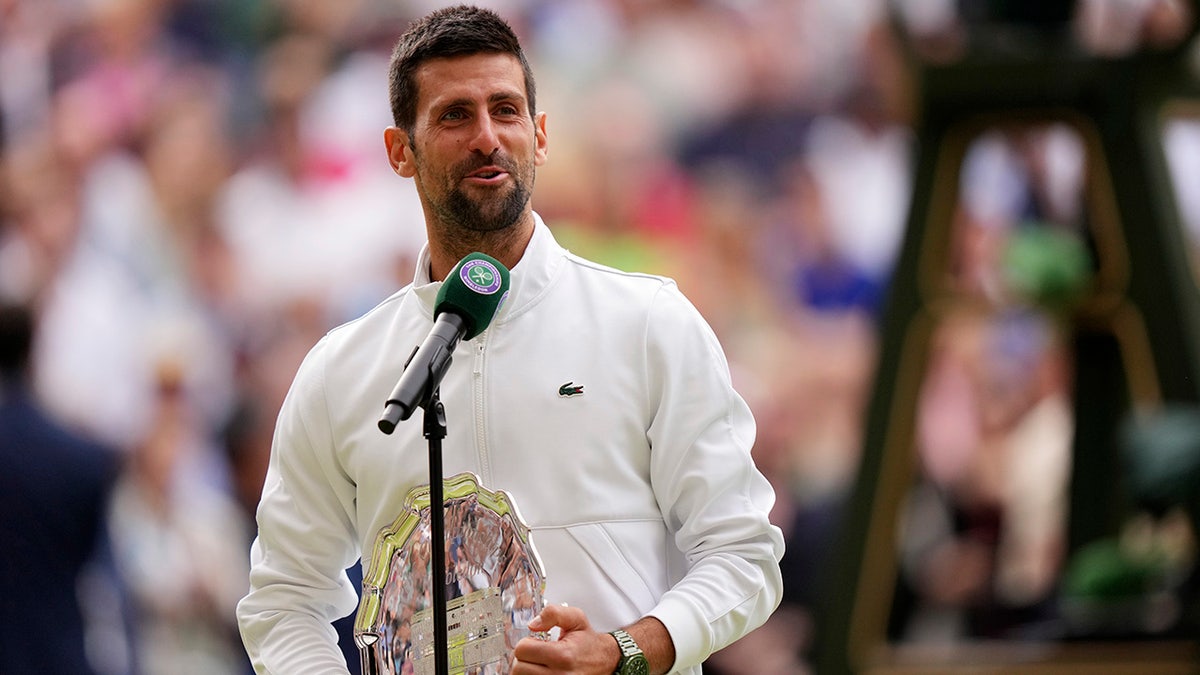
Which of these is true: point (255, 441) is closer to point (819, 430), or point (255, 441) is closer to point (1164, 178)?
point (819, 430)

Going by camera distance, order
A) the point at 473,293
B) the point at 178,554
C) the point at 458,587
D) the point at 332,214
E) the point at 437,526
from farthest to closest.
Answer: the point at 332,214
the point at 178,554
the point at 458,587
the point at 473,293
the point at 437,526

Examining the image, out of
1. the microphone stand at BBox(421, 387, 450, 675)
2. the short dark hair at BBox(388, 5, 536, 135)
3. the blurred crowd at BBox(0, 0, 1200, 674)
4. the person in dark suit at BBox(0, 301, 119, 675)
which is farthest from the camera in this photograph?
the blurred crowd at BBox(0, 0, 1200, 674)

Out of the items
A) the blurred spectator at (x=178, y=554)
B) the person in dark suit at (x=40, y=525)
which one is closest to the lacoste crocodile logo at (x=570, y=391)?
the person in dark suit at (x=40, y=525)

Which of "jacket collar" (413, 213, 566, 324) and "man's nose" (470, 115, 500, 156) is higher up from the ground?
"man's nose" (470, 115, 500, 156)

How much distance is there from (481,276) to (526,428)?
0.72 ft

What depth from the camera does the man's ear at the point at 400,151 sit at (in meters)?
2.10

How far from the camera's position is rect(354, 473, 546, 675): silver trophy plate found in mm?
1846

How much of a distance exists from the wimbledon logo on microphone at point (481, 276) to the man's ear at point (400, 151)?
321mm

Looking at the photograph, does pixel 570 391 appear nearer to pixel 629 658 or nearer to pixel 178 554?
pixel 629 658

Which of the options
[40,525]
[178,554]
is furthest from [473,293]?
[178,554]

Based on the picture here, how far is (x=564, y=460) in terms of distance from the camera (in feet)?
6.32

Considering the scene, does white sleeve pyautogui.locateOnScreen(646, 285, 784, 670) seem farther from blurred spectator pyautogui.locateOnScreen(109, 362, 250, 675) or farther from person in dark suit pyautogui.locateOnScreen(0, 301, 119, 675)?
blurred spectator pyautogui.locateOnScreen(109, 362, 250, 675)

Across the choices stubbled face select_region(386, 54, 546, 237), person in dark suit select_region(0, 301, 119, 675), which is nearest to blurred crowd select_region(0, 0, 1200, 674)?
person in dark suit select_region(0, 301, 119, 675)

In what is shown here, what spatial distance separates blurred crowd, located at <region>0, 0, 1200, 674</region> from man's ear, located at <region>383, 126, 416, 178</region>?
4.03 meters
